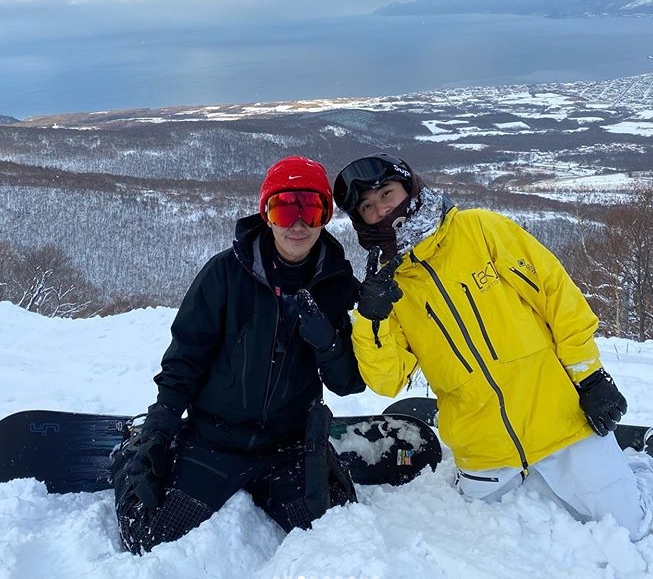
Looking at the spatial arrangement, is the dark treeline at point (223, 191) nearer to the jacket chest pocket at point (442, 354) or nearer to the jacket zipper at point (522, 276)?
the jacket zipper at point (522, 276)

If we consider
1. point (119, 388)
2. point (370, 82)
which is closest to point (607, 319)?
point (119, 388)

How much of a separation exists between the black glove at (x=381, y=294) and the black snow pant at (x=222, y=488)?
2.38 feet

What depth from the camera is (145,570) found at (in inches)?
78.9

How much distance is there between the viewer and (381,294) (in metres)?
2.25

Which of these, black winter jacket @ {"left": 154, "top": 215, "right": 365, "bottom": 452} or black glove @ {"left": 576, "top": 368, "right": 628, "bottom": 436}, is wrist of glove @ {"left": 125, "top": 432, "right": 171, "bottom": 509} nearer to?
black winter jacket @ {"left": 154, "top": 215, "right": 365, "bottom": 452}

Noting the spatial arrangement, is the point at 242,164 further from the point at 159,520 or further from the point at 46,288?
the point at 159,520

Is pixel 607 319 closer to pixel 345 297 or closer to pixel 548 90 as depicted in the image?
pixel 345 297

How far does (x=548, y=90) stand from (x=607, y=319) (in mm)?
116604

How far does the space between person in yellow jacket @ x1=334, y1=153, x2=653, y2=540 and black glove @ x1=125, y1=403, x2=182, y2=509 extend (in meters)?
1.01

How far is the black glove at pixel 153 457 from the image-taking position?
7.95 ft

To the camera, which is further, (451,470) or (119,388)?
(119,388)

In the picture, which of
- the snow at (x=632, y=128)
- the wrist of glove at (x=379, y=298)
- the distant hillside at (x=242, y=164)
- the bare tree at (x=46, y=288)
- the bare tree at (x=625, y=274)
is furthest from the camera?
the snow at (x=632, y=128)

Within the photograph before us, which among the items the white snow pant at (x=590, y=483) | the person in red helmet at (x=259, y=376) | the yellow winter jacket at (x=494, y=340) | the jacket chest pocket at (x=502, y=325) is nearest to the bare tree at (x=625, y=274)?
the white snow pant at (x=590, y=483)

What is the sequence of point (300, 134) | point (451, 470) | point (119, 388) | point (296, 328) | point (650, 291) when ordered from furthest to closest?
point (300, 134) → point (650, 291) → point (119, 388) → point (451, 470) → point (296, 328)
